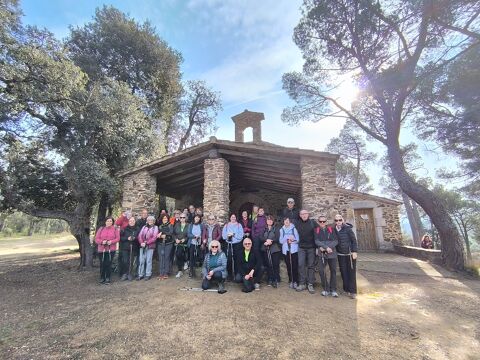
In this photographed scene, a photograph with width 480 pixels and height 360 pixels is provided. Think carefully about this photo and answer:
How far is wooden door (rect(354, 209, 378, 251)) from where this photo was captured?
37.8 feet

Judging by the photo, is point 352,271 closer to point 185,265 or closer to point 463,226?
point 185,265

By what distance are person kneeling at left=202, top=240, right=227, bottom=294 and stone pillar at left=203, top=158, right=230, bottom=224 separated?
7.09 ft

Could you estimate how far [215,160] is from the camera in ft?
25.9

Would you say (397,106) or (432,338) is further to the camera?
(397,106)

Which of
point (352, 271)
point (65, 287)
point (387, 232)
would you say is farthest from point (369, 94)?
point (65, 287)

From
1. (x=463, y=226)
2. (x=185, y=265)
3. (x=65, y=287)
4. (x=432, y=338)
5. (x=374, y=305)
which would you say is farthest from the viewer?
(x=463, y=226)

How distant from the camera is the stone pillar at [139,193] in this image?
8.34m

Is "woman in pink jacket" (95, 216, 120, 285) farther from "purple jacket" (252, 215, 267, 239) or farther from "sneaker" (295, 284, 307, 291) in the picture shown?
"sneaker" (295, 284, 307, 291)

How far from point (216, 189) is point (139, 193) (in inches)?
108

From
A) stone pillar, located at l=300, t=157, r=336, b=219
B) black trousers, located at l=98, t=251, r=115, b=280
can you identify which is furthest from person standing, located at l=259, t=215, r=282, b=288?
black trousers, located at l=98, t=251, r=115, b=280

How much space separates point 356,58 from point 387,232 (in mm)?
7567

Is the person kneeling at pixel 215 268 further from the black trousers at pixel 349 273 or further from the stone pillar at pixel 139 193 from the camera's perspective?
the stone pillar at pixel 139 193

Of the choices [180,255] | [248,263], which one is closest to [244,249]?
[248,263]

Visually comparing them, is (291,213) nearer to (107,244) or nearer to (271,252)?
(271,252)
